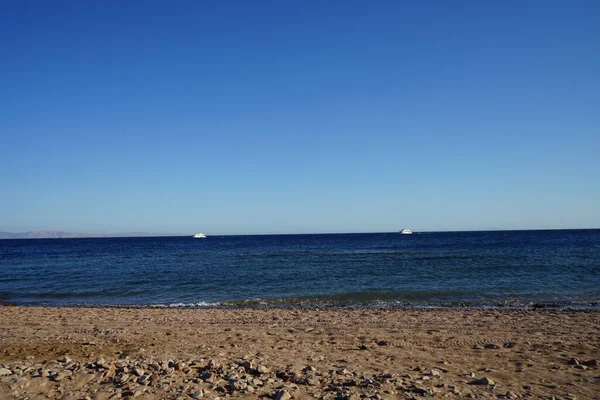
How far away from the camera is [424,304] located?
1781 cm

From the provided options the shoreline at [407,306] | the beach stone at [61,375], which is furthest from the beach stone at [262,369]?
the shoreline at [407,306]

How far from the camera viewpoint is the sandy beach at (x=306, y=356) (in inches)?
254

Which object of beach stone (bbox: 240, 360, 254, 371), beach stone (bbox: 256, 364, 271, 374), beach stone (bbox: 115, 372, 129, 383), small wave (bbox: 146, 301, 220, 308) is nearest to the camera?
beach stone (bbox: 115, 372, 129, 383)

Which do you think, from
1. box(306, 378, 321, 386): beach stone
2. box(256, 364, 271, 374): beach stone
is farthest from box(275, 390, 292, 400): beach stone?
box(256, 364, 271, 374): beach stone

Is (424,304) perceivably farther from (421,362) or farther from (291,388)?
(291,388)

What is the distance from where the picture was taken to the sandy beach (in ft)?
21.2

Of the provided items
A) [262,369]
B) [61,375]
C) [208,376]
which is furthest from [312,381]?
[61,375]

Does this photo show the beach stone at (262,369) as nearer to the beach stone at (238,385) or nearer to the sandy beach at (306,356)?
the sandy beach at (306,356)

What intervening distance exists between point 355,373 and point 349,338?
3.20 meters

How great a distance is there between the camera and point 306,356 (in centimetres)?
871

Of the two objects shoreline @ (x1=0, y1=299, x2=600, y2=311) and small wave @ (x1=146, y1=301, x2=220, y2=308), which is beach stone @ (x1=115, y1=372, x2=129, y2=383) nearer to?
shoreline @ (x1=0, y1=299, x2=600, y2=311)

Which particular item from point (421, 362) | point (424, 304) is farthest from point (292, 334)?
point (424, 304)

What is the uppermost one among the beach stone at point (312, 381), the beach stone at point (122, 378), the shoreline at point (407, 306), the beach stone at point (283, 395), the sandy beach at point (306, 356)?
the beach stone at point (122, 378)

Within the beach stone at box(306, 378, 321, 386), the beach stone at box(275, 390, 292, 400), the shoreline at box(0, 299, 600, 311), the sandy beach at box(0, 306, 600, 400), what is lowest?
the shoreline at box(0, 299, 600, 311)
